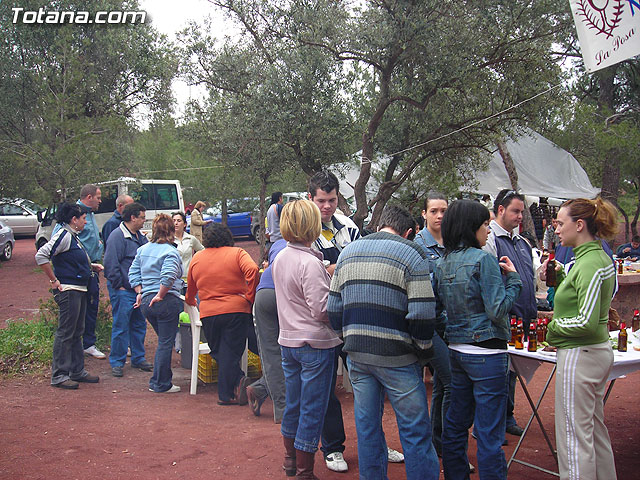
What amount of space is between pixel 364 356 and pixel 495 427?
0.85 metres

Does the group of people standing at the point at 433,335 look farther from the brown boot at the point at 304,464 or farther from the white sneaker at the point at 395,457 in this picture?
the white sneaker at the point at 395,457

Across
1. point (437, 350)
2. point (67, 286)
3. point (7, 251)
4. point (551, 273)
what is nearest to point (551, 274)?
point (551, 273)

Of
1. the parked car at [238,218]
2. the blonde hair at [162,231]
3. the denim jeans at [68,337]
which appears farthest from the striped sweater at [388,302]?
the parked car at [238,218]

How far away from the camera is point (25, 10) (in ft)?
48.9

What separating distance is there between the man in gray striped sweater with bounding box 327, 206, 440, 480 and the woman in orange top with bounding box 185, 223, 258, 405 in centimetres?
230

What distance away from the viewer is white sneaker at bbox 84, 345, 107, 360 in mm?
7387

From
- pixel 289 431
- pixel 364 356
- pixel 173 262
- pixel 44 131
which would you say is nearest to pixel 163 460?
pixel 289 431

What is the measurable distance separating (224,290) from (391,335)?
2666mm

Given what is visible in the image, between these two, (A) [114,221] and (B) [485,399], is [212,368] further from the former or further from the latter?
(B) [485,399]

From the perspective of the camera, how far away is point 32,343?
7.21 metres

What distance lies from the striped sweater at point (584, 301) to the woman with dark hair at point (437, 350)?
75 cm

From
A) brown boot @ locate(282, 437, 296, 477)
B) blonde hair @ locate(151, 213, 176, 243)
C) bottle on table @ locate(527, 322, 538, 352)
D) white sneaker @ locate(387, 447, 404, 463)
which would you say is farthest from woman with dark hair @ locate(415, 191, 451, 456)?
blonde hair @ locate(151, 213, 176, 243)
